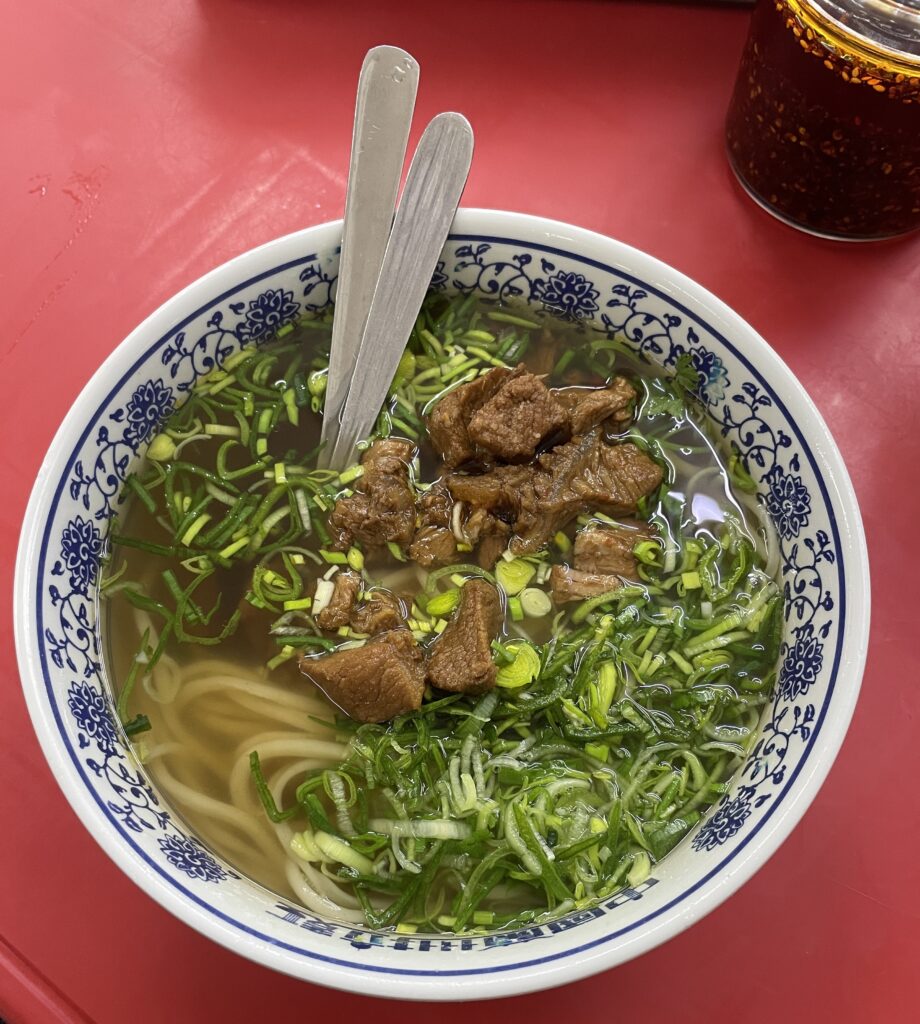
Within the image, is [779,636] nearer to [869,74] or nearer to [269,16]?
[869,74]

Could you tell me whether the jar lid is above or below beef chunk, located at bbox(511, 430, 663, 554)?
above

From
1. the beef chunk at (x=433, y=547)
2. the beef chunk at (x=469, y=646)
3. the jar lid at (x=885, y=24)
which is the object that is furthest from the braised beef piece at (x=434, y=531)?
the jar lid at (x=885, y=24)

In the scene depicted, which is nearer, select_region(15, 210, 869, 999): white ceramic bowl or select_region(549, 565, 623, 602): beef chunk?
select_region(15, 210, 869, 999): white ceramic bowl

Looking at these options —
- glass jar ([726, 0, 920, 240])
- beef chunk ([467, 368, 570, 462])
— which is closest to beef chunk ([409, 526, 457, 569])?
beef chunk ([467, 368, 570, 462])

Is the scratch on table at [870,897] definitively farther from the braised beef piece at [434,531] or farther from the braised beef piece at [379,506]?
the braised beef piece at [379,506]

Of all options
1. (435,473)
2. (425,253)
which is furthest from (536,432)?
(425,253)

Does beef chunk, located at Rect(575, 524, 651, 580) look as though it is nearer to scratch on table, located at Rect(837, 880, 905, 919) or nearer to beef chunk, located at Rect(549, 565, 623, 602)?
beef chunk, located at Rect(549, 565, 623, 602)

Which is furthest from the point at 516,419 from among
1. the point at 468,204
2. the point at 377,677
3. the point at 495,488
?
the point at 468,204
